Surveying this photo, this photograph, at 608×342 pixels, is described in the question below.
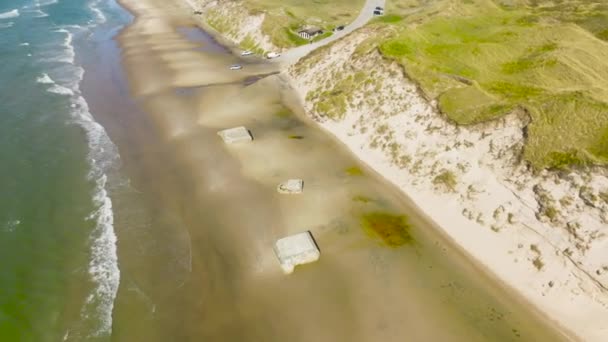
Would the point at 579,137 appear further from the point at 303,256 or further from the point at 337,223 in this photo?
the point at 303,256

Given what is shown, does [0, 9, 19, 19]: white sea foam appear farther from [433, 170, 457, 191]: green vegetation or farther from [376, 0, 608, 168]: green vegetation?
[433, 170, 457, 191]: green vegetation

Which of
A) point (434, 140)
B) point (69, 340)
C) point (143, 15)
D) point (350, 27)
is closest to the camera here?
point (69, 340)

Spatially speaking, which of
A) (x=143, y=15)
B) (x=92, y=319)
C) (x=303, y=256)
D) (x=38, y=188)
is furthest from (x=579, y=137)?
(x=143, y=15)

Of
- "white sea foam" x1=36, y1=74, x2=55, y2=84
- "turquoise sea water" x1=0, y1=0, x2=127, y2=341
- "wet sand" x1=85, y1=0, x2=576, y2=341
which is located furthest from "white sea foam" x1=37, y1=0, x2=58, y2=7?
"wet sand" x1=85, y1=0, x2=576, y2=341

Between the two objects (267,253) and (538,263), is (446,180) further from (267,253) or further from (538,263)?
(267,253)

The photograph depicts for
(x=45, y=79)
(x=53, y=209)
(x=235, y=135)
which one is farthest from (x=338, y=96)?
(x=45, y=79)

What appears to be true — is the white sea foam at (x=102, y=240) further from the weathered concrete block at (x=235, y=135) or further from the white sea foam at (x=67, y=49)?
the white sea foam at (x=67, y=49)
